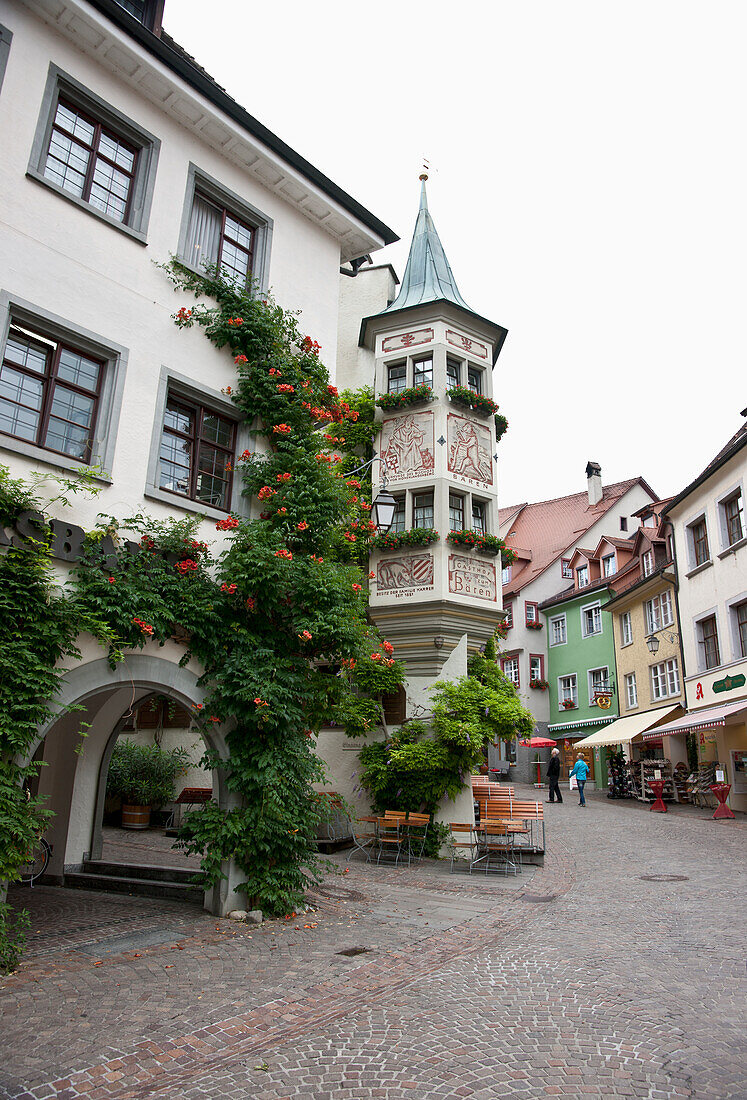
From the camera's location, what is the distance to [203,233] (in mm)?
11555

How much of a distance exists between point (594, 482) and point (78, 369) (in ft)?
128

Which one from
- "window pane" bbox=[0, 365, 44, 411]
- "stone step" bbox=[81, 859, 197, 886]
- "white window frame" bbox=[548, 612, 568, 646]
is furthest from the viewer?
"white window frame" bbox=[548, 612, 568, 646]

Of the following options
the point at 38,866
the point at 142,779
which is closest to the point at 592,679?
the point at 142,779

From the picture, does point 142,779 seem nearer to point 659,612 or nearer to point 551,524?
point 659,612

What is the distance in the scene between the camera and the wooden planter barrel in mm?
18469

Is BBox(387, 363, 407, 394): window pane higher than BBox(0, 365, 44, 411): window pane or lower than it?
higher

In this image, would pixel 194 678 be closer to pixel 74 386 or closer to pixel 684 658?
pixel 74 386

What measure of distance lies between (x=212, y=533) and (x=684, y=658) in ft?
68.5

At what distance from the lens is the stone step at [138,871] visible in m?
11.1

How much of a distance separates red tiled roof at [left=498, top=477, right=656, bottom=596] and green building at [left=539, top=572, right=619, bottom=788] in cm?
240

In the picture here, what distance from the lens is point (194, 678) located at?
32.0ft

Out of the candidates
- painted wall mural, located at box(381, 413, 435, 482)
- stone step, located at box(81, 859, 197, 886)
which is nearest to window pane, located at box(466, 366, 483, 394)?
painted wall mural, located at box(381, 413, 435, 482)

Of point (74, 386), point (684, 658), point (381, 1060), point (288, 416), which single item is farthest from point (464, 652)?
point (684, 658)

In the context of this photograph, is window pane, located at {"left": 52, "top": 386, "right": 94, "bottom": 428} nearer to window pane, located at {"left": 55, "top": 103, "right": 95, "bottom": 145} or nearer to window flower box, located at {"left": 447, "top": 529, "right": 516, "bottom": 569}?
window pane, located at {"left": 55, "top": 103, "right": 95, "bottom": 145}
